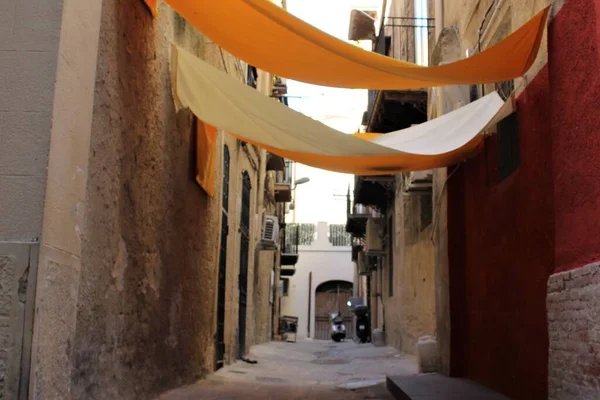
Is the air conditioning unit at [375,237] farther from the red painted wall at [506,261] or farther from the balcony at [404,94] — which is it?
the red painted wall at [506,261]

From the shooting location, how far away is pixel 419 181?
456 inches

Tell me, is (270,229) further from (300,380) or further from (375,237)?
(300,380)

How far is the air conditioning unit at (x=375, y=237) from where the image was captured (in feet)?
61.8

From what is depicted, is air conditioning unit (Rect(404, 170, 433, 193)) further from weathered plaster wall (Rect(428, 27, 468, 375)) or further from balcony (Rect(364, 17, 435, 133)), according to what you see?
weathered plaster wall (Rect(428, 27, 468, 375))

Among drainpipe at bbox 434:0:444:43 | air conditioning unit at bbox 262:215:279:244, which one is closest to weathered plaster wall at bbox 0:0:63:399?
drainpipe at bbox 434:0:444:43

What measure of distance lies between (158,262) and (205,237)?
2151mm

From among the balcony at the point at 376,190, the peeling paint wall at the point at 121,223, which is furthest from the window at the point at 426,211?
the peeling paint wall at the point at 121,223

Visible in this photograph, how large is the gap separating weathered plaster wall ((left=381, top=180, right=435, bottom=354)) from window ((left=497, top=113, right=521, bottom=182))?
20.8ft

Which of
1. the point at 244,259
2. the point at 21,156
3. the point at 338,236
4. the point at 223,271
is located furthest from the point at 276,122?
the point at 338,236

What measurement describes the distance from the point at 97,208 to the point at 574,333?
321cm

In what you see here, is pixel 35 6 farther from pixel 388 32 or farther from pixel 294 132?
pixel 388 32

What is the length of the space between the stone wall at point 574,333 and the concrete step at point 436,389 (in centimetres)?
Answer: 186

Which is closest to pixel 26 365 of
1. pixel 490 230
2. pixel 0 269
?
pixel 0 269

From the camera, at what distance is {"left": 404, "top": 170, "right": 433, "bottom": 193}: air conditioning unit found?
11.3m
